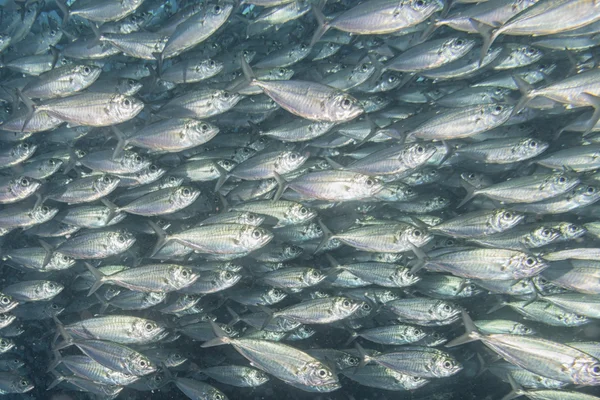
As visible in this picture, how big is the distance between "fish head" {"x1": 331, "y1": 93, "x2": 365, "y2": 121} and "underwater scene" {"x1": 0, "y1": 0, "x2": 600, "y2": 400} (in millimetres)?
14

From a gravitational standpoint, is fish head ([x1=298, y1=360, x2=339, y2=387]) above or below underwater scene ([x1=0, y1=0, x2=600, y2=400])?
below

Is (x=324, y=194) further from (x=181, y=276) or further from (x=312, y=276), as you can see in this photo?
(x=181, y=276)

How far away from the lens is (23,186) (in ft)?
15.6

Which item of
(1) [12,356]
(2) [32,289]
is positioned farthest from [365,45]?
(1) [12,356]

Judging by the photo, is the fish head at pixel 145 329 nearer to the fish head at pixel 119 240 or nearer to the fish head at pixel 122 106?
the fish head at pixel 119 240

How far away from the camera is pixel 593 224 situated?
4.41 metres

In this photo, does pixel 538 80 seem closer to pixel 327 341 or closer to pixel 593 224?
pixel 593 224

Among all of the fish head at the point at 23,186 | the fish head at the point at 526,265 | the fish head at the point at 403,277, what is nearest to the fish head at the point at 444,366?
the fish head at the point at 403,277

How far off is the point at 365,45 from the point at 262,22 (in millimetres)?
1507

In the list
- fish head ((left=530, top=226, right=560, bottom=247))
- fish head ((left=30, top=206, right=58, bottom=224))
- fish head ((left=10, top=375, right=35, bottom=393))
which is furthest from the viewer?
fish head ((left=10, top=375, right=35, bottom=393))

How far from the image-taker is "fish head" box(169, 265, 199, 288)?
435cm

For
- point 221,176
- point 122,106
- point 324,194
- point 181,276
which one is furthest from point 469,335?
point 122,106

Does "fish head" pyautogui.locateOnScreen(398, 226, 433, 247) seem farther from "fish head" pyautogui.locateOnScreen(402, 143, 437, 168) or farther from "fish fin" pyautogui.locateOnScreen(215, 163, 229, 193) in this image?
"fish fin" pyautogui.locateOnScreen(215, 163, 229, 193)

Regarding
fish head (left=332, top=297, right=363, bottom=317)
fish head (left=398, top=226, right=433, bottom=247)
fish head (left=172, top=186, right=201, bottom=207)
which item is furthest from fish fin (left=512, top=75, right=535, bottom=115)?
fish head (left=172, top=186, right=201, bottom=207)
